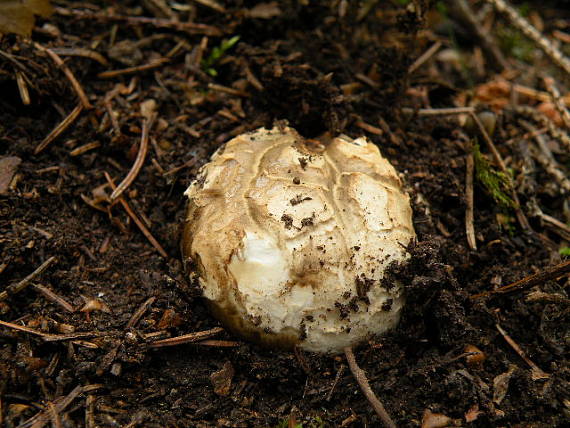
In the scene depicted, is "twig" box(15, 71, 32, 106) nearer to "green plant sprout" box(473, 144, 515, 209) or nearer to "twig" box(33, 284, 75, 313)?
"twig" box(33, 284, 75, 313)

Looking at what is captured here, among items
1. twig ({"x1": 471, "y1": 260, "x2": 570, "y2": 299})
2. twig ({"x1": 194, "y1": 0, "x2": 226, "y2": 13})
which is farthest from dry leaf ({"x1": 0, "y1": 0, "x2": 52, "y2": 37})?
twig ({"x1": 471, "y1": 260, "x2": 570, "y2": 299})

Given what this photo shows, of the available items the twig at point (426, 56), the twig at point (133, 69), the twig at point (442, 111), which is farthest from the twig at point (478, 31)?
the twig at point (133, 69)

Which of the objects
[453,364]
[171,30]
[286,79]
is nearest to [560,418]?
[453,364]

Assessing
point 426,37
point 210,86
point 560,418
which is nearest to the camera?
point 560,418

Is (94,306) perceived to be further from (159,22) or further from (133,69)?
(159,22)

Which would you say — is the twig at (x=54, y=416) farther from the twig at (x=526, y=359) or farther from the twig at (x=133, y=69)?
the twig at (x=526, y=359)

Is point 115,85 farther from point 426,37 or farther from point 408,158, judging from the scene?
point 426,37
